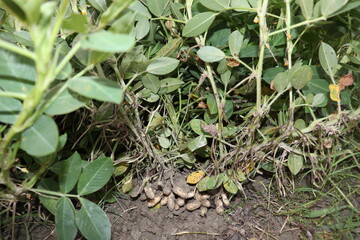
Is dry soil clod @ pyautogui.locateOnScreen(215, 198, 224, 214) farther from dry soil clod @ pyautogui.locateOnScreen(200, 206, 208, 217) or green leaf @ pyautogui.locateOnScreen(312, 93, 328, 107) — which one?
green leaf @ pyautogui.locateOnScreen(312, 93, 328, 107)

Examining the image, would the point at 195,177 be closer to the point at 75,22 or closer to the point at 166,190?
the point at 166,190

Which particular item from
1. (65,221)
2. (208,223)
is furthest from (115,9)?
(208,223)

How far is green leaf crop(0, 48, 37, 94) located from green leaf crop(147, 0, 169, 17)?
0.37 metres

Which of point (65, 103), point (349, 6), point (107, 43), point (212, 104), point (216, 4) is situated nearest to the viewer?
point (107, 43)

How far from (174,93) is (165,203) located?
0.30 metres

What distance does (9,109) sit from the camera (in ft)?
1.71

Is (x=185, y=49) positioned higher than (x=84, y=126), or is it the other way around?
(x=185, y=49)

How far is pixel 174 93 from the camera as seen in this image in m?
0.95

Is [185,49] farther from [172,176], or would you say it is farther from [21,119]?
[21,119]

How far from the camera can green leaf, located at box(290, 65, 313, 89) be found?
28.8 inches

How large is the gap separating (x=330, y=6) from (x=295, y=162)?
0.38 m

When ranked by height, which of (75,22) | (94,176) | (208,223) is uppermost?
(75,22)

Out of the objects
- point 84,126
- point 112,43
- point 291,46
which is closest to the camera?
point 112,43

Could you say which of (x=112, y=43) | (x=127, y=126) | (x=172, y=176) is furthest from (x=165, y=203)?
(x=112, y=43)
